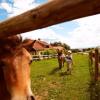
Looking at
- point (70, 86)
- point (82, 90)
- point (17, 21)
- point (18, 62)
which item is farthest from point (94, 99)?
point (17, 21)

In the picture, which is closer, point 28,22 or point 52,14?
point 52,14

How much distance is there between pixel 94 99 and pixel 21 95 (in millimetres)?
7367

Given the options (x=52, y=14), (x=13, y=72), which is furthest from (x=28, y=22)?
(x=13, y=72)

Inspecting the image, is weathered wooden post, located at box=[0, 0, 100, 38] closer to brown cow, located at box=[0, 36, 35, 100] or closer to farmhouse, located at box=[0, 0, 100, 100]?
farmhouse, located at box=[0, 0, 100, 100]

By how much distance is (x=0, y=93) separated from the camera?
4.32 meters

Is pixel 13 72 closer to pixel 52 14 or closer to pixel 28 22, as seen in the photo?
pixel 28 22

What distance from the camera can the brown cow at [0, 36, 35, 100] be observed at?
4250 mm

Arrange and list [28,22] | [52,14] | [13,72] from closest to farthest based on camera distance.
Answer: [52,14], [28,22], [13,72]

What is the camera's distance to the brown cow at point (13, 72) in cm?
425

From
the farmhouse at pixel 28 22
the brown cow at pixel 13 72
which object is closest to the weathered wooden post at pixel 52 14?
the farmhouse at pixel 28 22

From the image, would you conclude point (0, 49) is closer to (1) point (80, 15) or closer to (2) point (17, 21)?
(2) point (17, 21)

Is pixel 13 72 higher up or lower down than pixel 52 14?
lower down

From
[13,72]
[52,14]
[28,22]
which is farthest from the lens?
[13,72]

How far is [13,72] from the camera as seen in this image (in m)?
4.37
